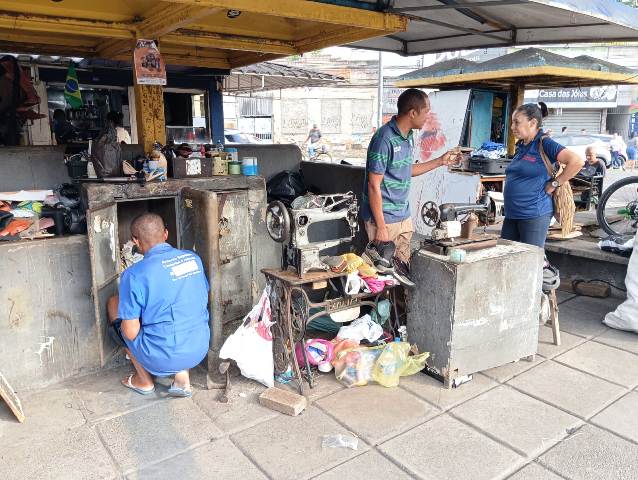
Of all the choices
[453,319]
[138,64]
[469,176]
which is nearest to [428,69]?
[469,176]

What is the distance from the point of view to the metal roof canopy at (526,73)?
268 inches

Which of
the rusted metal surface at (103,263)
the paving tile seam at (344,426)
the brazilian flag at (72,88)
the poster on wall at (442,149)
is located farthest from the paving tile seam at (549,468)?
the brazilian flag at (72,88)

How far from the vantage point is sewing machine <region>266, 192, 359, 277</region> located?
3.21 metres

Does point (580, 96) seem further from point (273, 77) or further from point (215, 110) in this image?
point (215, 110)

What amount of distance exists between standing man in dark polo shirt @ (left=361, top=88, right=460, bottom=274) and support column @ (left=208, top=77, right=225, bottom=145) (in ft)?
20.8

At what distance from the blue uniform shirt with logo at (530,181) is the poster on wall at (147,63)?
10.5ft

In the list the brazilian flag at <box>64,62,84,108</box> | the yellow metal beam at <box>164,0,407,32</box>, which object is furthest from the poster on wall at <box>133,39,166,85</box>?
the brazilian flag at <box>64,62,84,108</box>

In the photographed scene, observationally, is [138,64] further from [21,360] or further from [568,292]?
[568,292]

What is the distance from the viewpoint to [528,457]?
2.63 meters

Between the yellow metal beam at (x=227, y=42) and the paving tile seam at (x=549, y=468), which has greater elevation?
the yellow metal beam at (x=227, y=42)

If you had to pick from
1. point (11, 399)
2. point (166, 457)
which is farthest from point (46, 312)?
point (166, 457)

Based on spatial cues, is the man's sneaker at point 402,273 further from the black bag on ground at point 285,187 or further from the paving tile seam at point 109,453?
the black bag on ground at point 285,187

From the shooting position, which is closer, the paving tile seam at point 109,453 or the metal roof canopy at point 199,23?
the paving tile seam at point 109,453

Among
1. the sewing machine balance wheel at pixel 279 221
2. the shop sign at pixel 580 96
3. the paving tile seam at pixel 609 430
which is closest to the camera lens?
the paving tile seam at pixel 609 430
